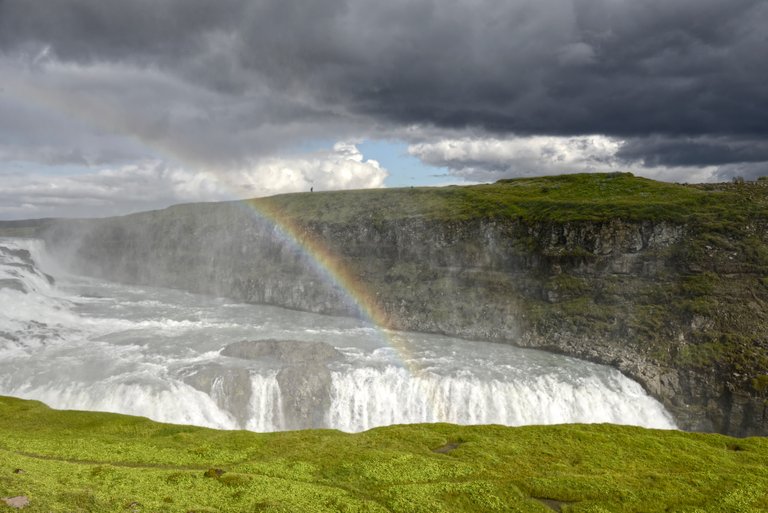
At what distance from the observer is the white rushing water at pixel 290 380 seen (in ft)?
158

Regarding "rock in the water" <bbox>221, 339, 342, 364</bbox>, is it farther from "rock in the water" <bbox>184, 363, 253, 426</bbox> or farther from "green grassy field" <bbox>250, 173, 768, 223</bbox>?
"green grassy field" <bbox>250, 173, 768, 223</bbox>

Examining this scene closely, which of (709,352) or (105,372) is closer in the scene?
(105,372)

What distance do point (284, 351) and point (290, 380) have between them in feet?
27.0

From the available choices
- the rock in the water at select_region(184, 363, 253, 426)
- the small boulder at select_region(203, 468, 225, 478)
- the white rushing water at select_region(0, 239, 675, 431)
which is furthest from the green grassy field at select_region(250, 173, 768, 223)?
the small boulder at select_region(203, 468, 225, 478)

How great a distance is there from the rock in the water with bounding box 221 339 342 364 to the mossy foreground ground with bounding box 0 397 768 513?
1042 inches

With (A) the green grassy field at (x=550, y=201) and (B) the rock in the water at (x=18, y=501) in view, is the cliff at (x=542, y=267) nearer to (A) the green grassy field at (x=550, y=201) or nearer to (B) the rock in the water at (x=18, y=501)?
(A) the green grassy field at (x=550, y=201)

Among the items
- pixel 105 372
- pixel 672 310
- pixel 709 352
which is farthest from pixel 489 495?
pixel 672 310

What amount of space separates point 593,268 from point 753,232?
22.0 meters

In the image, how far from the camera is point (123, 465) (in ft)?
76.8

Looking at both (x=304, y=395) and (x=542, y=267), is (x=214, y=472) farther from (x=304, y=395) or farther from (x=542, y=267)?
(x=542, y=267)

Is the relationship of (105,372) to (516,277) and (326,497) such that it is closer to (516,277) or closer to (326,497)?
(326,497)

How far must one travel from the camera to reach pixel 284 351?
196ft

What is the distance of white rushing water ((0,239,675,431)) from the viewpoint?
1897 inches

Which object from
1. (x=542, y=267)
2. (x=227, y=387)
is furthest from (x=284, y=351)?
(x=542, y=267)
